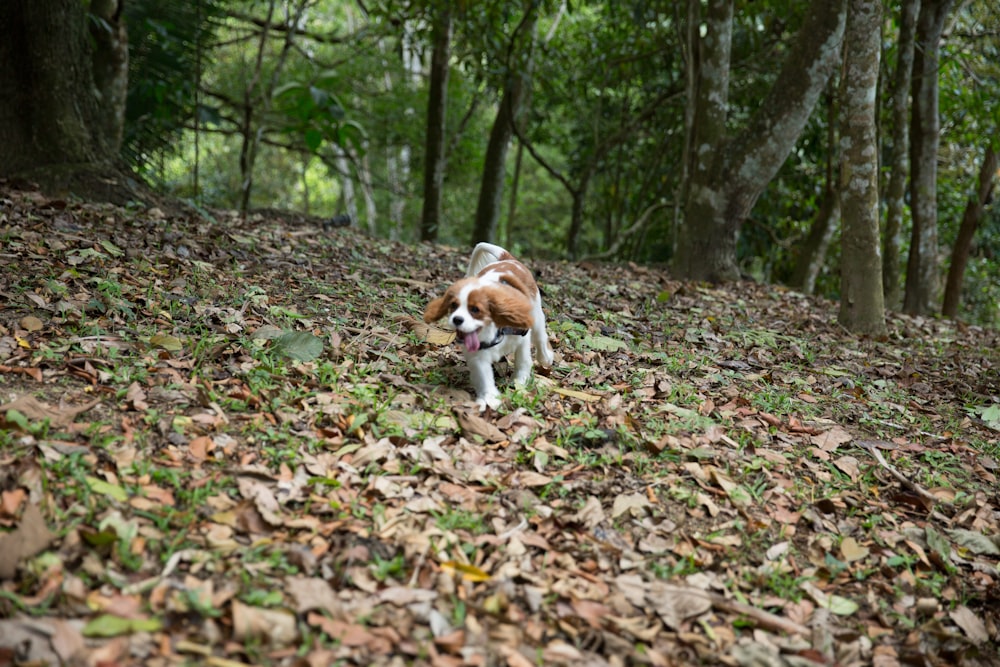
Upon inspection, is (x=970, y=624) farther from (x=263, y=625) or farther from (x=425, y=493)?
(x=263, y=625)

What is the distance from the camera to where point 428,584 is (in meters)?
2.92

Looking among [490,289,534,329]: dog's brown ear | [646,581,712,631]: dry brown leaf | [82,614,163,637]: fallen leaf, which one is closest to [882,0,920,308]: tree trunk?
[490,289,534,329]: dog's brown ear

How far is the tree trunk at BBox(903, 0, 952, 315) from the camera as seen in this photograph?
958 cm

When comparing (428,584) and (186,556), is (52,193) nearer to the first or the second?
(186,556)

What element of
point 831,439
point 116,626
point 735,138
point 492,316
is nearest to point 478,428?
point 492,316

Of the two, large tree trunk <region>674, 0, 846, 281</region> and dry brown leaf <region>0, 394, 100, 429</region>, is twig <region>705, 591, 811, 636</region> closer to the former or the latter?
dry brown leaf <region>0, 394, 100, 429</region>

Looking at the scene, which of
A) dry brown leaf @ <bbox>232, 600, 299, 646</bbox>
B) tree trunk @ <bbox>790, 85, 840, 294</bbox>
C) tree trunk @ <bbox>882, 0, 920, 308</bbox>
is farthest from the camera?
tree trunk @ <bbox>790, 85, 840, 294</bbox>

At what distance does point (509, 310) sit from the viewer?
13.1 ft

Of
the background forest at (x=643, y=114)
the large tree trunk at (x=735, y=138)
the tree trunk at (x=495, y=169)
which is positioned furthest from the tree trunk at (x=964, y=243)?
the tree trunk at (x=495, y=169)

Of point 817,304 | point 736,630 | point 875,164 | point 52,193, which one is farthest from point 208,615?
point 817,304

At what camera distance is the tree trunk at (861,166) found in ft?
22.1

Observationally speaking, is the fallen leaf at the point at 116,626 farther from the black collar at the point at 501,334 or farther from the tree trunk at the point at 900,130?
the tree trunk at the point at 900,130

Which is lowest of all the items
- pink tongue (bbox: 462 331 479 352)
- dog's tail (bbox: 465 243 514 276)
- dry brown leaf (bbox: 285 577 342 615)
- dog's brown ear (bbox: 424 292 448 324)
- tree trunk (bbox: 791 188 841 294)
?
dry brown leaf (bbox: 285 577 342 615)

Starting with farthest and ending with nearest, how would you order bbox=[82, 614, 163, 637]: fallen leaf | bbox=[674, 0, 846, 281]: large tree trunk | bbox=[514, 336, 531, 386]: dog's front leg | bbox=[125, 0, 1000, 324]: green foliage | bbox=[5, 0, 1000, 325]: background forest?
bbox=[125, 0, 1000, 324]: green foliage, bbox=[5, 0, 1000, 325]: background forest, bbox=[674, 0, 846, 281]: large tree trunk, bbox=[514, 336, 531, 386]: dog's front leg, bbox=[82, 614, 163, 637]: fallen leaf
